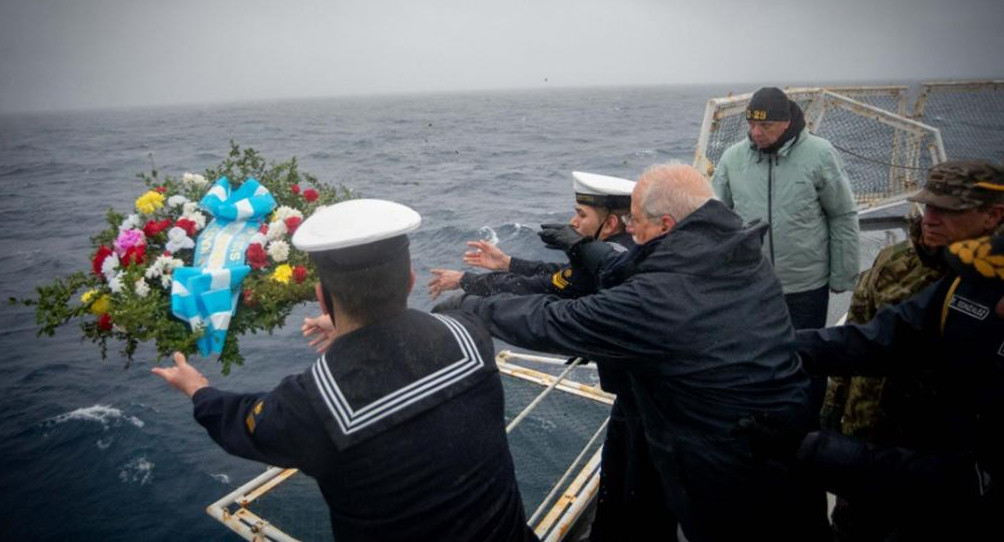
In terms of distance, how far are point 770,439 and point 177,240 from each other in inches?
118

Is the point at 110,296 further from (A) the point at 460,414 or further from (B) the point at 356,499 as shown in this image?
(A) the point at 460,414

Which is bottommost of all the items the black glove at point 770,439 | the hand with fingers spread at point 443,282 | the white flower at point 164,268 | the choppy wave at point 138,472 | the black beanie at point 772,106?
the choppy wave at point 138,472

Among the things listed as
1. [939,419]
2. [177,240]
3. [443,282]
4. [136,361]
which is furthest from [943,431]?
[136,361]

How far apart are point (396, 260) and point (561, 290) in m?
1.19

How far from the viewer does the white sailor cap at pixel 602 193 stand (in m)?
3.00

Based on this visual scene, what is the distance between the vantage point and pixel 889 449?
5.89 ft

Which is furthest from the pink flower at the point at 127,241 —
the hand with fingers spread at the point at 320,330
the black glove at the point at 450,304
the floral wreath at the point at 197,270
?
the black glove at the point at 450,304

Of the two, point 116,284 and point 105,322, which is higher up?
point 116,284

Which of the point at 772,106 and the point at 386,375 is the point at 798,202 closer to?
the point at 772,106

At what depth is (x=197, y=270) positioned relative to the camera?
269 centimetres

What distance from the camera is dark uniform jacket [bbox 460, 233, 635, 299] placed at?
2668mm

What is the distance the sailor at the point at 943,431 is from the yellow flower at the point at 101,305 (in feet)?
9.75

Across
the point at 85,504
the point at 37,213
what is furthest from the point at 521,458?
the point at 37,213

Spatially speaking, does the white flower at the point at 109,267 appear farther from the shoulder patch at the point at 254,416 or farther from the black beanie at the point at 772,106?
the black beanie at the point at 772,106
